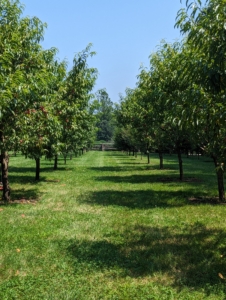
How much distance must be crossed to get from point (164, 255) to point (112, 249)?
1.01 metres

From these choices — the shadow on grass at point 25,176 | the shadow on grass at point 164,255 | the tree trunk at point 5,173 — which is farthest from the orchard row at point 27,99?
the shadow on grass at point 25,176

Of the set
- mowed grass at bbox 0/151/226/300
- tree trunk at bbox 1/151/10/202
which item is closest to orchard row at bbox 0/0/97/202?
tree trunk at bbox 1/151/10/202

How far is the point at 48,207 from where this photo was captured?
10.1 m

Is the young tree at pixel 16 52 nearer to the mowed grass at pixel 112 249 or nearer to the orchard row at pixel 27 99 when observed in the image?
the orchard row at pixel 27 99

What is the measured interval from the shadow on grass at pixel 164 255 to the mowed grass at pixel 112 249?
15 millimetres

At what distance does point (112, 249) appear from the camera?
616 cm

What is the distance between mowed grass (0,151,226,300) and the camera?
15.0 feet

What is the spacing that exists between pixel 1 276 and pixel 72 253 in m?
1.38

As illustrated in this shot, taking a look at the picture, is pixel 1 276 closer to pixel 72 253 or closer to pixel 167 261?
pixel 72 253

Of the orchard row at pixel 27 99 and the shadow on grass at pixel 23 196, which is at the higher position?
the orchard row at pixel 27 99

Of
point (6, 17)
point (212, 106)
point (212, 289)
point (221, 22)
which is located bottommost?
point (212, 289)

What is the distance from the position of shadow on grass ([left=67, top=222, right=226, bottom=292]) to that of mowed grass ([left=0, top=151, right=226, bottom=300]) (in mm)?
15

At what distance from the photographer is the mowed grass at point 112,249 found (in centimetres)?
456

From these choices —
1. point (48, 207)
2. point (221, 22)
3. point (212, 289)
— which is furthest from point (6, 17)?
point (212, 289)
